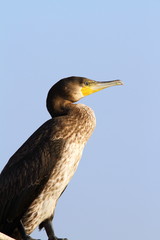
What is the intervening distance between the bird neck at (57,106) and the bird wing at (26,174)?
498 millimetres

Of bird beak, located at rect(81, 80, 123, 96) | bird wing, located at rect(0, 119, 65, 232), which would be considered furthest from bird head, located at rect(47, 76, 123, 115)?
bird wing, located at rect(0, 119, 65, 232)

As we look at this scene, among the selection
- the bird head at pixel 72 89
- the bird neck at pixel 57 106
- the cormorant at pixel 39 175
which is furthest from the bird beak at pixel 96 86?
the cormorant at pixel 39 175

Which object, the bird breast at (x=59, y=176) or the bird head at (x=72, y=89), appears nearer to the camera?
the bird breast at (x=59, y=176)

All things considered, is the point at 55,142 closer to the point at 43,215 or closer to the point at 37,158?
the point at 37,158

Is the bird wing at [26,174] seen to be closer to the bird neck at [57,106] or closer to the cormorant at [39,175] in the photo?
the cormorant at [39,175]

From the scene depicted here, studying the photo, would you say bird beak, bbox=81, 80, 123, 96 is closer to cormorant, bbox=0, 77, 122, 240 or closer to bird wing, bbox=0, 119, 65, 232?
cormorant, bbox=0, 77, 122, 240

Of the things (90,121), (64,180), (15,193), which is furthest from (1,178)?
(90,121)

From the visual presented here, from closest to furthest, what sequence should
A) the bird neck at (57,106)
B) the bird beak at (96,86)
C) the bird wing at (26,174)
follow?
the bird wing at (26,174)
the bird neck at (57,106)
the bird beak at (96,86)

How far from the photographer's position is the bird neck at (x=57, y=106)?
7.92m

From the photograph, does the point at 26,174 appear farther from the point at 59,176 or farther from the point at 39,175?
the point at 59,176

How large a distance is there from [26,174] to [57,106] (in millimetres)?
1057

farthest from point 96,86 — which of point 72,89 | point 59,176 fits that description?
point 59,176

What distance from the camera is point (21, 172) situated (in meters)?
7.33

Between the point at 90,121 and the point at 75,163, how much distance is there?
689 millimetres
